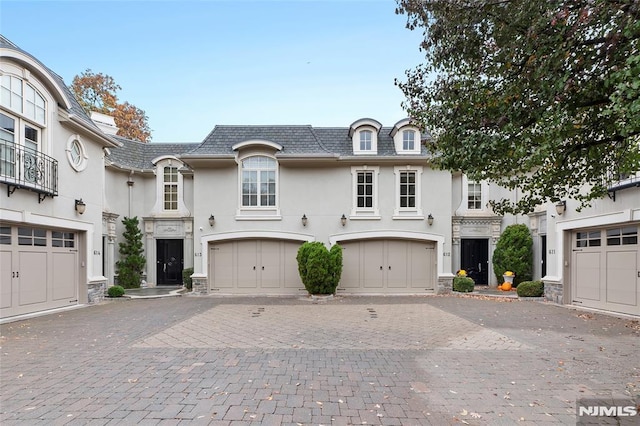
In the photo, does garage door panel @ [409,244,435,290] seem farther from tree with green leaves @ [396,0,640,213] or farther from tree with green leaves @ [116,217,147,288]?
tree with green leaves @ [116,217,147,288]

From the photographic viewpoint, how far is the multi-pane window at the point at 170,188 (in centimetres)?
1684

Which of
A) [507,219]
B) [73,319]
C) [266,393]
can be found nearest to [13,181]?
[73,319]

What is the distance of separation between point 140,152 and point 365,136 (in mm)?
11392

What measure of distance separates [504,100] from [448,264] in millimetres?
10093

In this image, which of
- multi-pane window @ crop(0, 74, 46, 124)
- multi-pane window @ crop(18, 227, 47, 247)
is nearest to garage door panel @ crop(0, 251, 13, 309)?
multi-pane window @ crop(18, 227, 47, 247)

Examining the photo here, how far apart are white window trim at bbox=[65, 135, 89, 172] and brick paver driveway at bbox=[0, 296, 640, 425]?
463 centimetres

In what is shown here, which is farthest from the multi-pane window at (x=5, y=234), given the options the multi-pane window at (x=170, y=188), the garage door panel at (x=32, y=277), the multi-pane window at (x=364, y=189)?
the multi-pane window at (x=364, y=189)

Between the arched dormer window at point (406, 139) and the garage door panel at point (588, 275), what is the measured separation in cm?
659

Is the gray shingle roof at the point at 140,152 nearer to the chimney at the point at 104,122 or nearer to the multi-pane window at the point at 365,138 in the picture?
the chimney at the point at 104,122

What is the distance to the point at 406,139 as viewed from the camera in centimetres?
1444

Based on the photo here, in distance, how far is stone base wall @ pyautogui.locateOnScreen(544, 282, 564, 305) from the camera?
11602mm

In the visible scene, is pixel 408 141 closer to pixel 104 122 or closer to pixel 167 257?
pixel 167 257

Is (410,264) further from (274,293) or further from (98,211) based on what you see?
(98,211)

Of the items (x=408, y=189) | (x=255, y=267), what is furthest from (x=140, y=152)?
(x=408, y=189)
